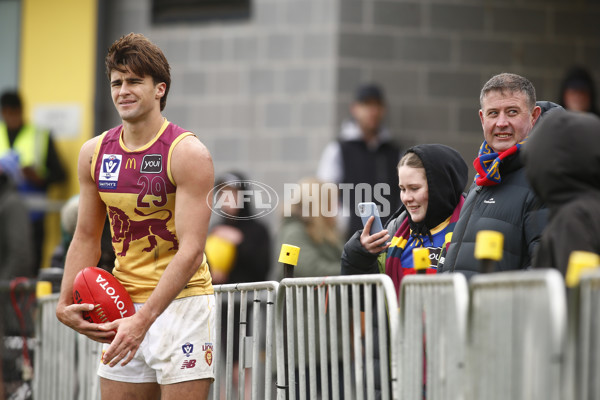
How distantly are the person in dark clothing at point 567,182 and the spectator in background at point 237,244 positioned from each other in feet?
17.9

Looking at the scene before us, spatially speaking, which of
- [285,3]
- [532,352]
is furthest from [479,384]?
[285,3]

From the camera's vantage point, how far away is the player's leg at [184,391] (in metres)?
4.50

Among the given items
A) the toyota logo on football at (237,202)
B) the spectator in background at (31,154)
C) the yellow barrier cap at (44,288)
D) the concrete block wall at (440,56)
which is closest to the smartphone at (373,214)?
the yellow barrier cap at (44,288)

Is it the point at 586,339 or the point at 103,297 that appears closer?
the point at 586,339

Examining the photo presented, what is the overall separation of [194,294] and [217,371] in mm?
1028

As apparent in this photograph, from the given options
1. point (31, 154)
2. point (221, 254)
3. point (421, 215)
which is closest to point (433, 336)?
point (421, 215)

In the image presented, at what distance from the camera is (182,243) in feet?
14.6

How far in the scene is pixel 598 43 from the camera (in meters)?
10.9

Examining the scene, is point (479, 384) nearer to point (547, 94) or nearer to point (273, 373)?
point (273, 373)

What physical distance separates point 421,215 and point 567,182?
4.95 feet

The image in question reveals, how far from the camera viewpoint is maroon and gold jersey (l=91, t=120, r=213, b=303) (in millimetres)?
4551

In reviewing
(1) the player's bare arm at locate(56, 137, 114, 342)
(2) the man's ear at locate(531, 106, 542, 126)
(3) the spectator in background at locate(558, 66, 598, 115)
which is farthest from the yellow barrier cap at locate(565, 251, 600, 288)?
(3) the spectator in background at locate(558, 66, 598, 115)

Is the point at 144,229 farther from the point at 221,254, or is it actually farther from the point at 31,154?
the point at 31,154

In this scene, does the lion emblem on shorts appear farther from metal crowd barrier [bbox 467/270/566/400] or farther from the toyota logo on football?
the toyota logo on football
